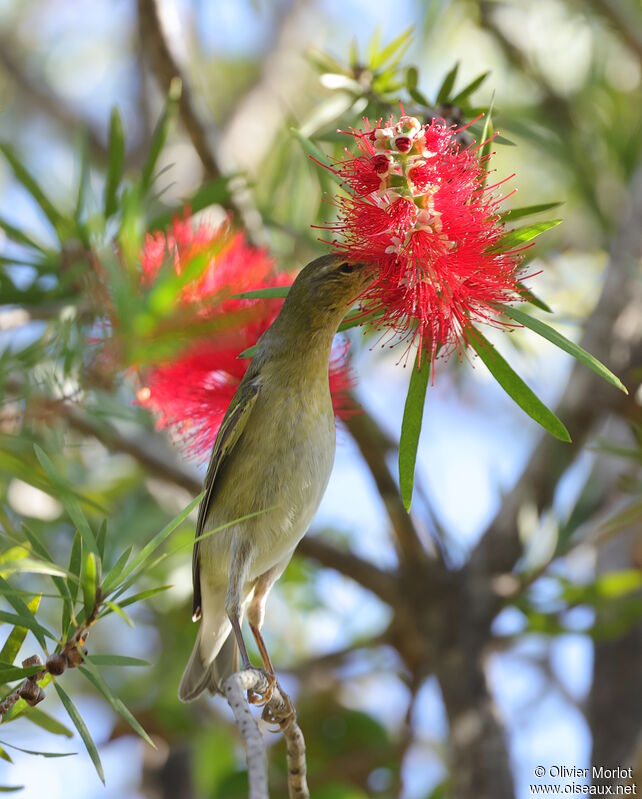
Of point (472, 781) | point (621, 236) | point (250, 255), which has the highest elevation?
point (621, 236)

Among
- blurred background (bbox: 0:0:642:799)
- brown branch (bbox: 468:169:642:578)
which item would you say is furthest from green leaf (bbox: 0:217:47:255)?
brown branch (bbox: 468:169:642:578)

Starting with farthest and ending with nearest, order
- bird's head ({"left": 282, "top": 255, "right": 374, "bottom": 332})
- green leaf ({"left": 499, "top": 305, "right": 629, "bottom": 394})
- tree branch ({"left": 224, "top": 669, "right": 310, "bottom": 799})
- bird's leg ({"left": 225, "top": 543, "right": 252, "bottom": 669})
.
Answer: bird's leg ({"left": 225, "top": 543, "right": 252, "bottom": 669}) → bird's head ({"left": 282, "top": 255, "right": 374, "bottom": 332}) → green leaf ({"left": 499, "top": 305, "right": 629, "bottom": 394}) → tree branch ({"left": 224, "top": 669, "right": 310, "bottom": 799})

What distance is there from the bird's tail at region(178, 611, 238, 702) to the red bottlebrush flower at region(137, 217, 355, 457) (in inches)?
16.4

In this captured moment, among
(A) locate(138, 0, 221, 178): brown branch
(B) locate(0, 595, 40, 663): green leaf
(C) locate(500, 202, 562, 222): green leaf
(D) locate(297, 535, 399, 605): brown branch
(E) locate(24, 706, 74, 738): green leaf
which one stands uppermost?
(A) locate(138, 0, 221, 178): brown branch

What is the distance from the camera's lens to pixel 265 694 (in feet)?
5.01

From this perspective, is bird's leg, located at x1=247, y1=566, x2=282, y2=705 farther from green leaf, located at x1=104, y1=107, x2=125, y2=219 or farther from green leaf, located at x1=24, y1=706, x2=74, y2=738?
green leaf, located at x1=104, y1=107, x2=125, y2=219

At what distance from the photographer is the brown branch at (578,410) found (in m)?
2.66

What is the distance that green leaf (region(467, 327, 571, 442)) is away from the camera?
115 cm

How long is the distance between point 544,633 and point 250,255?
131 cm

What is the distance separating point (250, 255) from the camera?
6.22 ft

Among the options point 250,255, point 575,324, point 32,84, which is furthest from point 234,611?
point 32,84

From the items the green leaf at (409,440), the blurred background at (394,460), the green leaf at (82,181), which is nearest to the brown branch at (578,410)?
the blurred background at (394,460)

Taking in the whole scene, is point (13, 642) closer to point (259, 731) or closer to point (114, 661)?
point (114, 661)

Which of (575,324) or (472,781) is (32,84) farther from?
(472,781)
